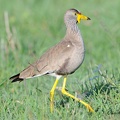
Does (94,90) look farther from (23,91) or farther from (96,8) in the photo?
(96,8)

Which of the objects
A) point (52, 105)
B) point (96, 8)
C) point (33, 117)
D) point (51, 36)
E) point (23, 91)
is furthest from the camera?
point (96, 8)

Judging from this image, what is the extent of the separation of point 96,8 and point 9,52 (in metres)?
4.05

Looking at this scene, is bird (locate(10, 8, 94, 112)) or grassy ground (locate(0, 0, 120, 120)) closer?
grassy ground (locate(0, 0, 120, 120))

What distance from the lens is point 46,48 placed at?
10.3 meters

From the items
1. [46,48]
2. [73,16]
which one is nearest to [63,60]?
[73,16]

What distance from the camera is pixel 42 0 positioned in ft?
47.3

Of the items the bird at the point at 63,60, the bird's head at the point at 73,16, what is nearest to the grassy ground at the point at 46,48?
the bird at the point at 63,60

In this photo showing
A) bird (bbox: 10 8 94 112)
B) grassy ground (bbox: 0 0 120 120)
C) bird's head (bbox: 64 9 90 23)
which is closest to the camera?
grassy ground (bbox: 0 0 120 120)

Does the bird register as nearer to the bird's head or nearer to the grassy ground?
the bird's head

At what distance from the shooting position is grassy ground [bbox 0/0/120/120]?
19.9ft

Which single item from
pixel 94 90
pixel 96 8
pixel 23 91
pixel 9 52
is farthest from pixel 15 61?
pixel 96 8

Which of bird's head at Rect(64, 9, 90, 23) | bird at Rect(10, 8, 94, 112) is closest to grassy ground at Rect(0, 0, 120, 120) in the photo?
bird at Rect(10, 8, 94, 112)

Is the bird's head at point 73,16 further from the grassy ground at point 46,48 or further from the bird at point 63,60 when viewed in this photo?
the grassy ground at point 46,48

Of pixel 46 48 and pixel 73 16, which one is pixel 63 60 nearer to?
pixel 73 16
